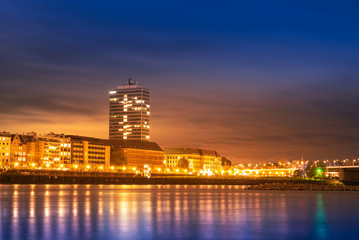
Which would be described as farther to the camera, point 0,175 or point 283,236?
point 0,175

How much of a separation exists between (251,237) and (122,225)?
33.0 ft

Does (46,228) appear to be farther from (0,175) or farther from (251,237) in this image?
(0,175)

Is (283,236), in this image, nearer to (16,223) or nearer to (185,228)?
(185,228)

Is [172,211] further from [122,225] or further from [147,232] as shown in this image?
[147,232]

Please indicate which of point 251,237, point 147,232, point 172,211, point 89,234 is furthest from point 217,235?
point 172,211

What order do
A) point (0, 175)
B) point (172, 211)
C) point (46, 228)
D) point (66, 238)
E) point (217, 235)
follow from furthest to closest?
point (0, 175) < point (172, 211) < point (46, 228) < point (217, 235) < point (66, 238)

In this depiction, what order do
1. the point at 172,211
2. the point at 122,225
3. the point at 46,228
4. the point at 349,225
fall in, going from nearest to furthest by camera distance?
the point at 46,228 < the point at 122,225 < the point at 349,225 < the point at 172,211

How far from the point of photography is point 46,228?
39.1m

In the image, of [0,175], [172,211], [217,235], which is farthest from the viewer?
[0,175]

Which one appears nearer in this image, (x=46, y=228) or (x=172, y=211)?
(x=46, y=228)

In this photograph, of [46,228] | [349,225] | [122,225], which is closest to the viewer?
[46,228]

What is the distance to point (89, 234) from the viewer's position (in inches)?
1422

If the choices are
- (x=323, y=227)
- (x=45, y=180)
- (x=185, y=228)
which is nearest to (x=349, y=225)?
(x=323, y=227)

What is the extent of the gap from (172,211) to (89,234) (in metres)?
20.1
